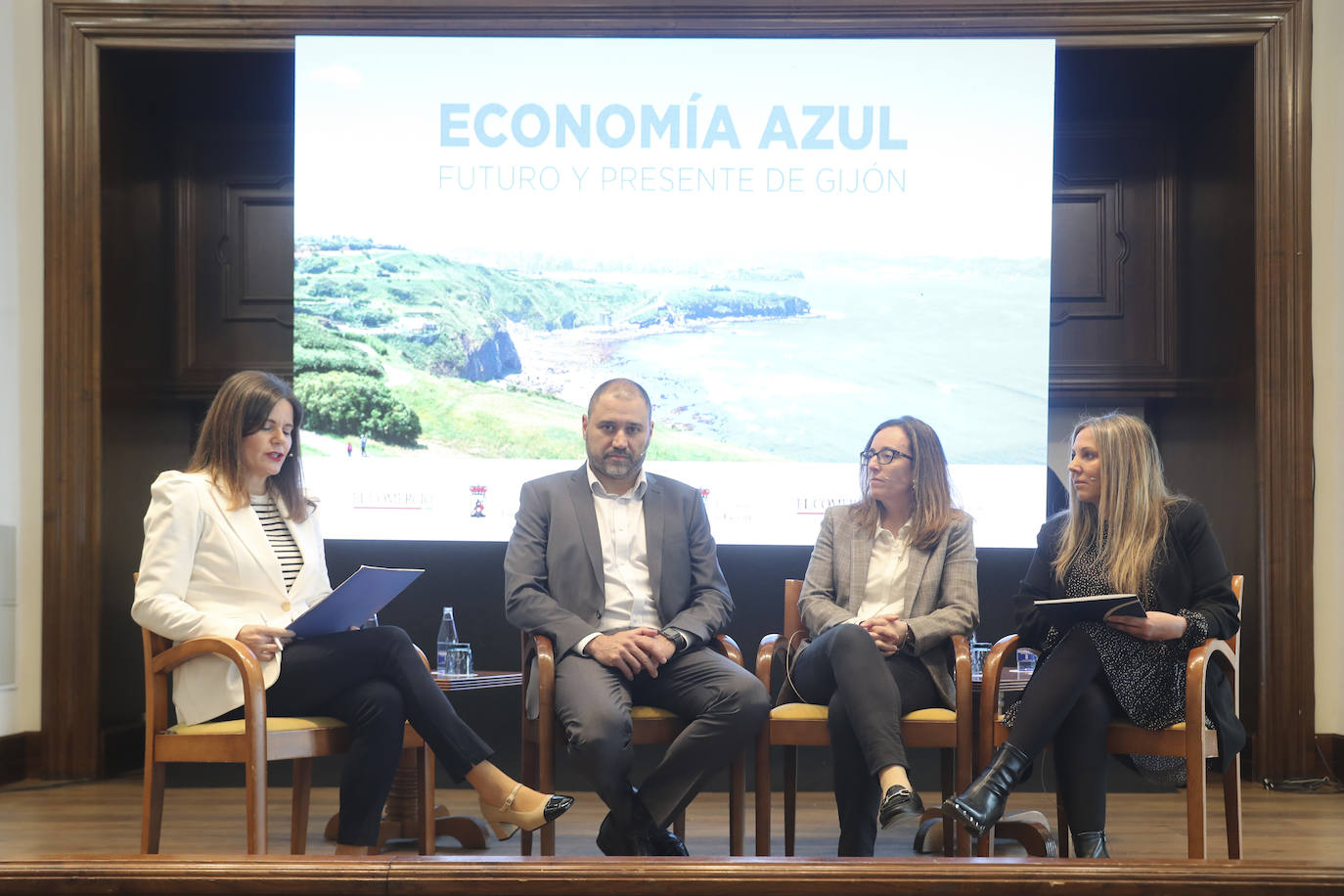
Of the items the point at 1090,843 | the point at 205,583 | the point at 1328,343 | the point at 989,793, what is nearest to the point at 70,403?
the point at 205,583

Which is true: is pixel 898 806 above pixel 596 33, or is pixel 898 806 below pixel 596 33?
below

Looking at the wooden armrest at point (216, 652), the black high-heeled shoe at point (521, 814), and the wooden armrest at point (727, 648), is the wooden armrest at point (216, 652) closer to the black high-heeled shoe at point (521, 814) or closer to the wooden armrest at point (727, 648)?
the black high-heeled shoe at point (521, 814)

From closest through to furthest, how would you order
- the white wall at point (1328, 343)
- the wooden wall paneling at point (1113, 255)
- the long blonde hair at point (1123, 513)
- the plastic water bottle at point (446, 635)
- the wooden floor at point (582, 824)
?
the long blonde hair at point (1123, 513), the wooden floor at point (582, 824), the plastic water bottle at point (446, 635), the white wall at point (1328, 343), the wooden wall paneling at point (1113, 255)

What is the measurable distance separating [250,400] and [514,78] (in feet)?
6.56

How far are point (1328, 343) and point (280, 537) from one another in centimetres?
366

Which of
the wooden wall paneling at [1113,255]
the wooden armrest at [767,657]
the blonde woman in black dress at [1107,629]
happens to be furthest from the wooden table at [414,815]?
the wooden wall paneling at [1113,255]

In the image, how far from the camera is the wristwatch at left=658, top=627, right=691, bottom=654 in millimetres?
3174

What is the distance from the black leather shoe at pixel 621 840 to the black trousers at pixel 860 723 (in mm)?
479

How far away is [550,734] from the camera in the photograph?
9.86 ft

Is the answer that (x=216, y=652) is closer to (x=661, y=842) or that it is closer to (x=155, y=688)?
(x=155, y=688)

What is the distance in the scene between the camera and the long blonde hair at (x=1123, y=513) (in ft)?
10.1

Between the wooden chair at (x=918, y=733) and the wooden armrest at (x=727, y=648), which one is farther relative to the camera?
the wooden armrest at (x=727, y=648)

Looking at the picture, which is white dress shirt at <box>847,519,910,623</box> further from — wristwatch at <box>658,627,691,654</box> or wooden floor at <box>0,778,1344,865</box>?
wooden floor at <box>0,778,1344,865</box>

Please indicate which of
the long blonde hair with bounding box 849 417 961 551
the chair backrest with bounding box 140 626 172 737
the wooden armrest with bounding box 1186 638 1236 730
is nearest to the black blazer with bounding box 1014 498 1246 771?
the wooden armrest with bounding box 1186 638 1236 730
